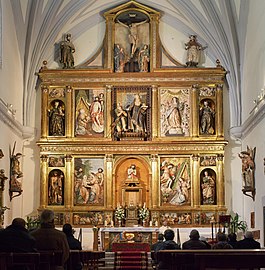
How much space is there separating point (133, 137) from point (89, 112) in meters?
2.12

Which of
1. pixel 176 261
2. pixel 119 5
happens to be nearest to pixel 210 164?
pixel 119 5

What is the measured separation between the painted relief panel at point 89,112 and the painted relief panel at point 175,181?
119 inches

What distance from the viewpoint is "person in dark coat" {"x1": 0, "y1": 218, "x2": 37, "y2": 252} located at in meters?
10.9

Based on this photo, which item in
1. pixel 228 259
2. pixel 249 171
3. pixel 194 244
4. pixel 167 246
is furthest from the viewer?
pixel 249 171

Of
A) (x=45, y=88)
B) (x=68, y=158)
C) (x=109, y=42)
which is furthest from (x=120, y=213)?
(x=109, y=42)

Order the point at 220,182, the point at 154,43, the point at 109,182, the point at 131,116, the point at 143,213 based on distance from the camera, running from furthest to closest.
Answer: the point at 154,43 < the point at 131,116 < the point at 109,182 < the point at 220,182 < the point at 143,213

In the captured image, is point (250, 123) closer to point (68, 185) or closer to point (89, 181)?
point (89, 181)

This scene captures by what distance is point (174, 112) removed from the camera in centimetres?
2858

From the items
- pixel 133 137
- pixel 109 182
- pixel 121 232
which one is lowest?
pixel 121 232

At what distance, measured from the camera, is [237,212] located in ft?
92.1

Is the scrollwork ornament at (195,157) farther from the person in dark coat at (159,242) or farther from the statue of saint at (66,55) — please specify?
the person in dark coat at (159,242)

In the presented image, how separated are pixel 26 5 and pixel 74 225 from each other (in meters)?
9.01

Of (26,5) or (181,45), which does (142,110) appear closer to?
(181,45)

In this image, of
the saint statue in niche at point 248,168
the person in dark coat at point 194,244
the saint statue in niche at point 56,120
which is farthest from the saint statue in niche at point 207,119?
the person in dark coat at point 194,244
